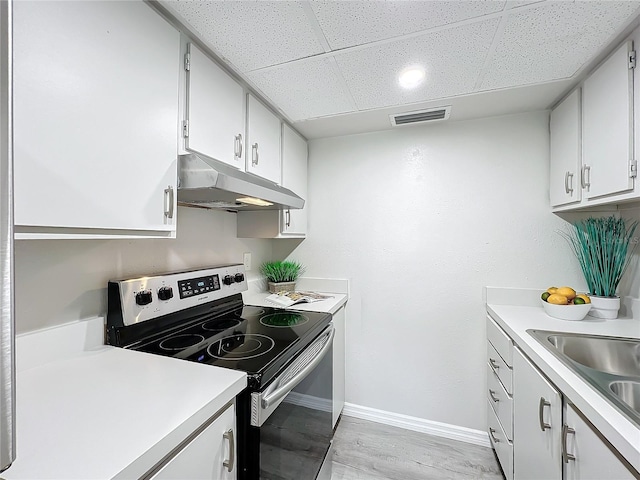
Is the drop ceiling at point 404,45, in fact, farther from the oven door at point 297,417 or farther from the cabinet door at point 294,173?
the oven door at point 297,417

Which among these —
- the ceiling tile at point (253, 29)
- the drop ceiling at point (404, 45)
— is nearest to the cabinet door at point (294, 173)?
the drop ceiling at point (404, 45)

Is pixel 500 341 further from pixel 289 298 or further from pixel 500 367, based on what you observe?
pixel 289 298

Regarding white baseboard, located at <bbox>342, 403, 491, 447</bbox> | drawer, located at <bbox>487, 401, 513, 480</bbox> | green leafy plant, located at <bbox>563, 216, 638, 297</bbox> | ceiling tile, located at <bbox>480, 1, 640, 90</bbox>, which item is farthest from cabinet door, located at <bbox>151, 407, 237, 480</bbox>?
green leafy plant, located at <bbox>563, 216, 638, 297</bbox>

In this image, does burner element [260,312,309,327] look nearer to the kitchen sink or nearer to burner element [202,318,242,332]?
burner element [202,318,242,332]

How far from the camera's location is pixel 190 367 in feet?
3.07

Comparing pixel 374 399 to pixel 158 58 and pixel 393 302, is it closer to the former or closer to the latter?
pixel 393 302

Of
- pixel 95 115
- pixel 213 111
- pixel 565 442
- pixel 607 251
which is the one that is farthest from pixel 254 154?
pixel 607 251

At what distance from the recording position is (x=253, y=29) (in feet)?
3.65

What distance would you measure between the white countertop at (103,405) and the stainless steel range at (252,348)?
9 cm

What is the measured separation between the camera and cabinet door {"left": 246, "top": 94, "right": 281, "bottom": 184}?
5.10 feet

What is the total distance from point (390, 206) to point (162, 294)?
1605mm

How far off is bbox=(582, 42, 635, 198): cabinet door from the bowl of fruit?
0.54 meters

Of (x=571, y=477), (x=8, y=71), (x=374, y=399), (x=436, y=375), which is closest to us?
(x=8, y=71)

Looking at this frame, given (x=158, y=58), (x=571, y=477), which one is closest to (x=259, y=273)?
(x=158, y=58)
